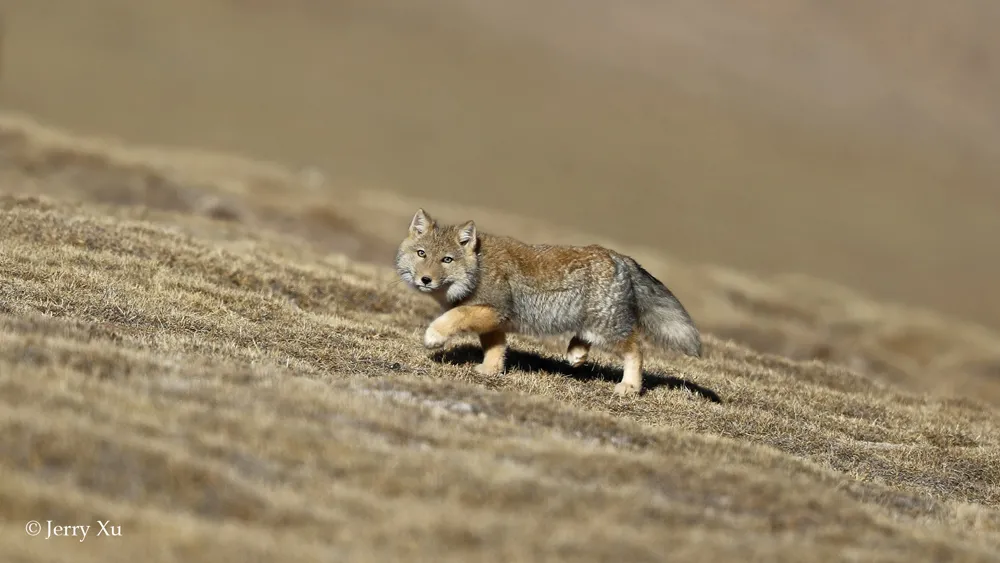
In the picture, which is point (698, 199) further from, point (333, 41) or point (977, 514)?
point (977, 514)

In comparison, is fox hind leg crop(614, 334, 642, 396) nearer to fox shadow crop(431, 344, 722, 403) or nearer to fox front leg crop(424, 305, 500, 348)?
fox shadow crop(431, 344, 722, 403)

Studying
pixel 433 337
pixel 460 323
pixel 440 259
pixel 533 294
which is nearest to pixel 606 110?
pixel 533 294

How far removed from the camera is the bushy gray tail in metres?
15.3

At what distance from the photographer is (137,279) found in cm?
1805

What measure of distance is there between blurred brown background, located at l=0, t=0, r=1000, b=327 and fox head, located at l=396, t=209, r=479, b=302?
45.9 m

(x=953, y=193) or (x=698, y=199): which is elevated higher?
(x=953, y=193)

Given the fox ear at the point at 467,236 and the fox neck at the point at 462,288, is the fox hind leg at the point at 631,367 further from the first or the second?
the fox ear at the point at 467,236

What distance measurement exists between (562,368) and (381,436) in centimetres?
634

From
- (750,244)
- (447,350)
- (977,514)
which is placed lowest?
(977,514)

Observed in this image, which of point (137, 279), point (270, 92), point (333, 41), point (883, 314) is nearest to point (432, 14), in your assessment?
point (333, 41)

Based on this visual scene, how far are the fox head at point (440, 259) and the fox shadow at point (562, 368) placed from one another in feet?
4.65

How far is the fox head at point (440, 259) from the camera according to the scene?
46.9ft

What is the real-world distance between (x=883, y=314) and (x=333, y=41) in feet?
211

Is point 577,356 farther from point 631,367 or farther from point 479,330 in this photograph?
point 479,330
